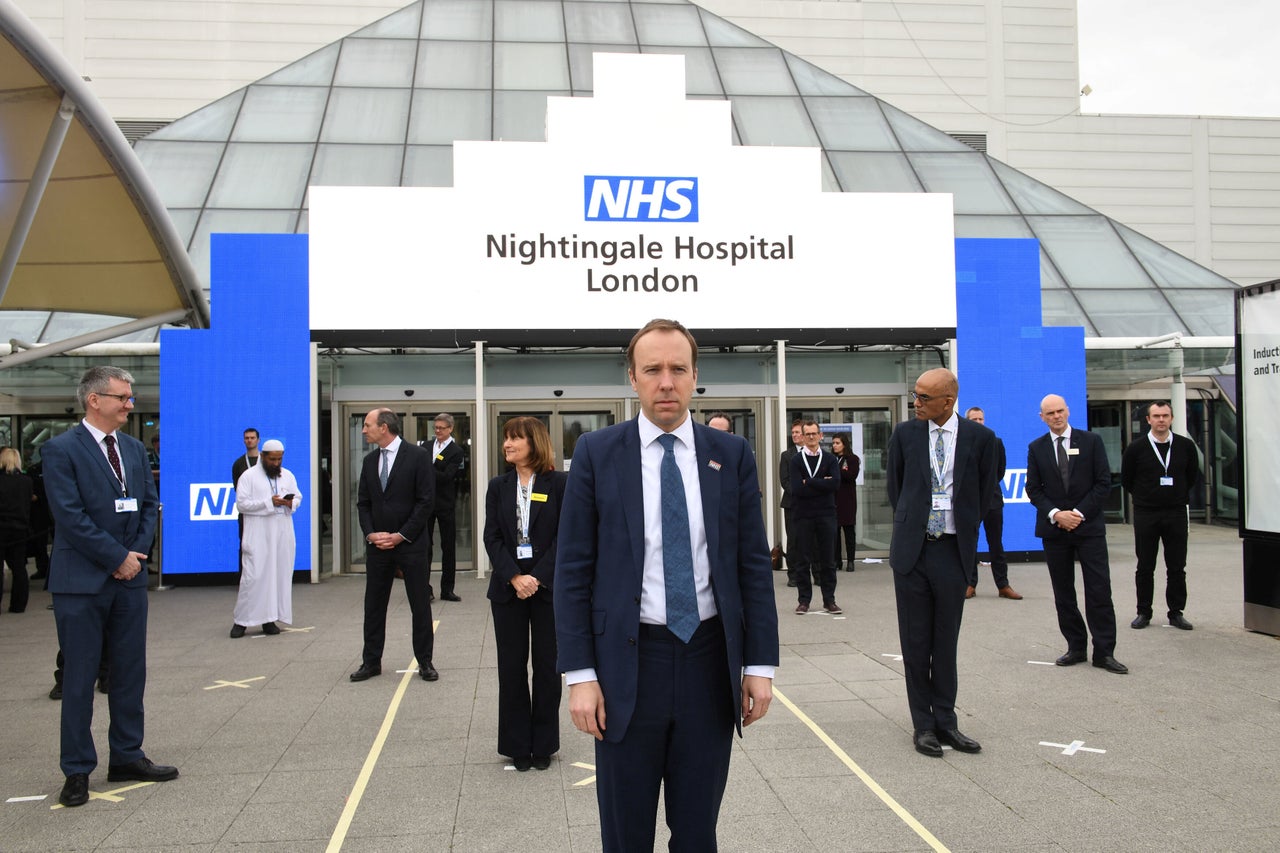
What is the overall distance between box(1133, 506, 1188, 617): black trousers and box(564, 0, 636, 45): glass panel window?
578 inches

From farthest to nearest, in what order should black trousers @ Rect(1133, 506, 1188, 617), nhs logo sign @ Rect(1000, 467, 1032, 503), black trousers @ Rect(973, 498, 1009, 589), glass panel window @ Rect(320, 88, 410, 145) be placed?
glass panel window @ Rect(320, 88, 410, 145), nhs logo sign @ Rect(1000, 467, 1032, 503), black trousers @ Rect(973, 498, 1009, 589), black trousers @ Rect(1133, 506, 1188, 617)

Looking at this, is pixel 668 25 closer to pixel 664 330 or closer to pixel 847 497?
pixel 847 497

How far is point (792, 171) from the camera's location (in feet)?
40.9

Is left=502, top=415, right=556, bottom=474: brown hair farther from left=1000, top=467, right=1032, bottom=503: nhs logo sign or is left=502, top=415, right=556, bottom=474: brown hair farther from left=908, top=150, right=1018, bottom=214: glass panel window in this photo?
left=908, top=150, right=1018, bottom=214: glass panel window

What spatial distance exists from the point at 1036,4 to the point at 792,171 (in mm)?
19218

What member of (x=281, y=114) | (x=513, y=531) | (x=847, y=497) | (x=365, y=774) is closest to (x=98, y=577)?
(x=365, y=774)

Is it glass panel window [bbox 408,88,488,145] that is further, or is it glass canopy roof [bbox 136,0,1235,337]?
glass panel window [bbox 408,88,488,145]

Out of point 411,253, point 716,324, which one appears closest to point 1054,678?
point 716,324

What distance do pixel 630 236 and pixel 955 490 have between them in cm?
772

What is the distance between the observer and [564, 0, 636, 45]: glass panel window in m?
19.4

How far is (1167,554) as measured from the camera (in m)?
8.32

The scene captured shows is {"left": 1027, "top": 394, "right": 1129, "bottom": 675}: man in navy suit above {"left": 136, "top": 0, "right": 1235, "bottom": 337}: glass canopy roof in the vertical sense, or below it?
below

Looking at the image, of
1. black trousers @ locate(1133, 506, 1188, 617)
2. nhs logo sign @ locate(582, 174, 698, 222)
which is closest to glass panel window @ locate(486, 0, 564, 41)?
nhs logo sign @ locate(582, 174, 698, 222)

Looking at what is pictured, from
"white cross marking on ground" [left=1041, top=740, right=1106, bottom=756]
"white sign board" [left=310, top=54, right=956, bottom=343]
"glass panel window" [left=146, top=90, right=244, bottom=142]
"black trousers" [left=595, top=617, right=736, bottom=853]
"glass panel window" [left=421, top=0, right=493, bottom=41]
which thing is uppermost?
"glass panel window" [left=421, top=0, right=493, bottom=41]
